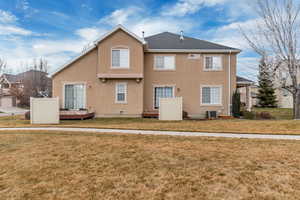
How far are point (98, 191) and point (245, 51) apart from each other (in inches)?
683

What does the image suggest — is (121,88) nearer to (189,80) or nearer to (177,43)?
(189,80)

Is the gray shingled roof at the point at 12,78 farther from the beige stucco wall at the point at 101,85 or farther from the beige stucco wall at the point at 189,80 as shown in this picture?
the beige stucco wall at the point at 189,80

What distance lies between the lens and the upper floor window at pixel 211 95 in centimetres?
1585

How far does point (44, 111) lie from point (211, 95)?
14.1 m

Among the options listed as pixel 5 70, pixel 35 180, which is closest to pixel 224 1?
pixel 35 180

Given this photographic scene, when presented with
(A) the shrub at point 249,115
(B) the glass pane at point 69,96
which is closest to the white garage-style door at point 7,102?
(B) the glass pane at point 69,96

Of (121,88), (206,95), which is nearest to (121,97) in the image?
(121,88)

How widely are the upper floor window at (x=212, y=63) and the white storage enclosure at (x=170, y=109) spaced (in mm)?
5268

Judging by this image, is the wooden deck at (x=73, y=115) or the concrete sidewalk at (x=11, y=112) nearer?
the wooden deck at (x=73, y=115)

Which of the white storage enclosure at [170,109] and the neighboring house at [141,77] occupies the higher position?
the neighboring house at [141,77]

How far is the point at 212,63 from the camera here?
15.8m

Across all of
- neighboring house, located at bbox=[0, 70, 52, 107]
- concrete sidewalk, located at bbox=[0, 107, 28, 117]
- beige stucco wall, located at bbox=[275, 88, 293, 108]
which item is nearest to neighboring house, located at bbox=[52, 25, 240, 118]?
concrete sidewalk, located at bbox=[0, 107, 28, 117]

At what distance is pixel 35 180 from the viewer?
3.63 meters

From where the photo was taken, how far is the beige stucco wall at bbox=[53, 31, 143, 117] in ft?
47.0
